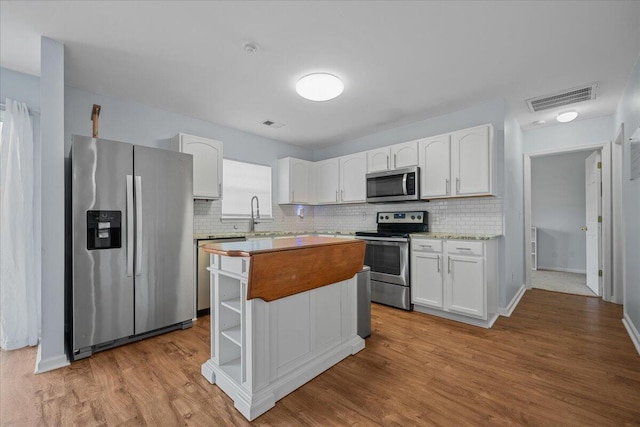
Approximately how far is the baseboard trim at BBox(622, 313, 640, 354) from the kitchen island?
2.58 metres

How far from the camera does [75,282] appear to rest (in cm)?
248

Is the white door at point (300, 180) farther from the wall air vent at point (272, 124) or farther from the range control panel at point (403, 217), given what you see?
the range control panel at point (403, 217)

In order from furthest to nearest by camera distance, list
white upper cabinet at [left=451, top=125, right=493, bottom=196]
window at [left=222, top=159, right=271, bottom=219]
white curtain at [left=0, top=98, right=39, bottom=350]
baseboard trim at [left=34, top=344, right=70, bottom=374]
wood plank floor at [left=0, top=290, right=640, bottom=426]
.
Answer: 1. window at [left=222, top=159, right=271, bottom=219]
2. white upper cabinet at [left=451, top=125, right=493, bottom=196]
3. white curtain at [left=0, top=98, right=39, bottom=350]
4. baseboard trim at [left=34, top=344, right=70, bottom=374]
5. wood plank floor at [left=0, top=290, right=640, bottom=426]

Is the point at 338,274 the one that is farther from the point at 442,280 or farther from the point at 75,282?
the point at 75,282

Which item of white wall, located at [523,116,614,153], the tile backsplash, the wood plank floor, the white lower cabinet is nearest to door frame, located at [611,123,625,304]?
white wall, located at [523,116,614,153]

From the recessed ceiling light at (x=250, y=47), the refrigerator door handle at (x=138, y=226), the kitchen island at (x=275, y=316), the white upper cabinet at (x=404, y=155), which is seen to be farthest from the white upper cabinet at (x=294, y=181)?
the kitchen island at (x=275, y=316)

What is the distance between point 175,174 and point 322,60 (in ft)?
6.21

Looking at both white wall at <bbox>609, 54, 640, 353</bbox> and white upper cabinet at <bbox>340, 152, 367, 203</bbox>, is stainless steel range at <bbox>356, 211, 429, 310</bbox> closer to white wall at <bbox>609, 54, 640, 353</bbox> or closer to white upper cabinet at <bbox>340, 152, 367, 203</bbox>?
white upper cabinet at <bbox>340, 152, 367, 203</bbox>

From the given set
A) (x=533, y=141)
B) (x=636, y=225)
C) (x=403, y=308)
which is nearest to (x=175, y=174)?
(x=403, y=308)

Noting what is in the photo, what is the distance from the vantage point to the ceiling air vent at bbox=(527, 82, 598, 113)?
125 inches

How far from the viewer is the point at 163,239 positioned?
2986 millimetres

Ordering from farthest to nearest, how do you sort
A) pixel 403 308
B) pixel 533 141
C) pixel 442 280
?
pixel 533 141
pixel 403 308
pixel 442 280

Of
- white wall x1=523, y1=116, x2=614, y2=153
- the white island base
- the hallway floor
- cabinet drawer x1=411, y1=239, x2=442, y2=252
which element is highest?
white wall x1=523, y1=116, x2=614, y2=153

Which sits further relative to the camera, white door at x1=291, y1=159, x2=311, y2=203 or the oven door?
white door at x1=291, y1=159, x2=311, y2=203
